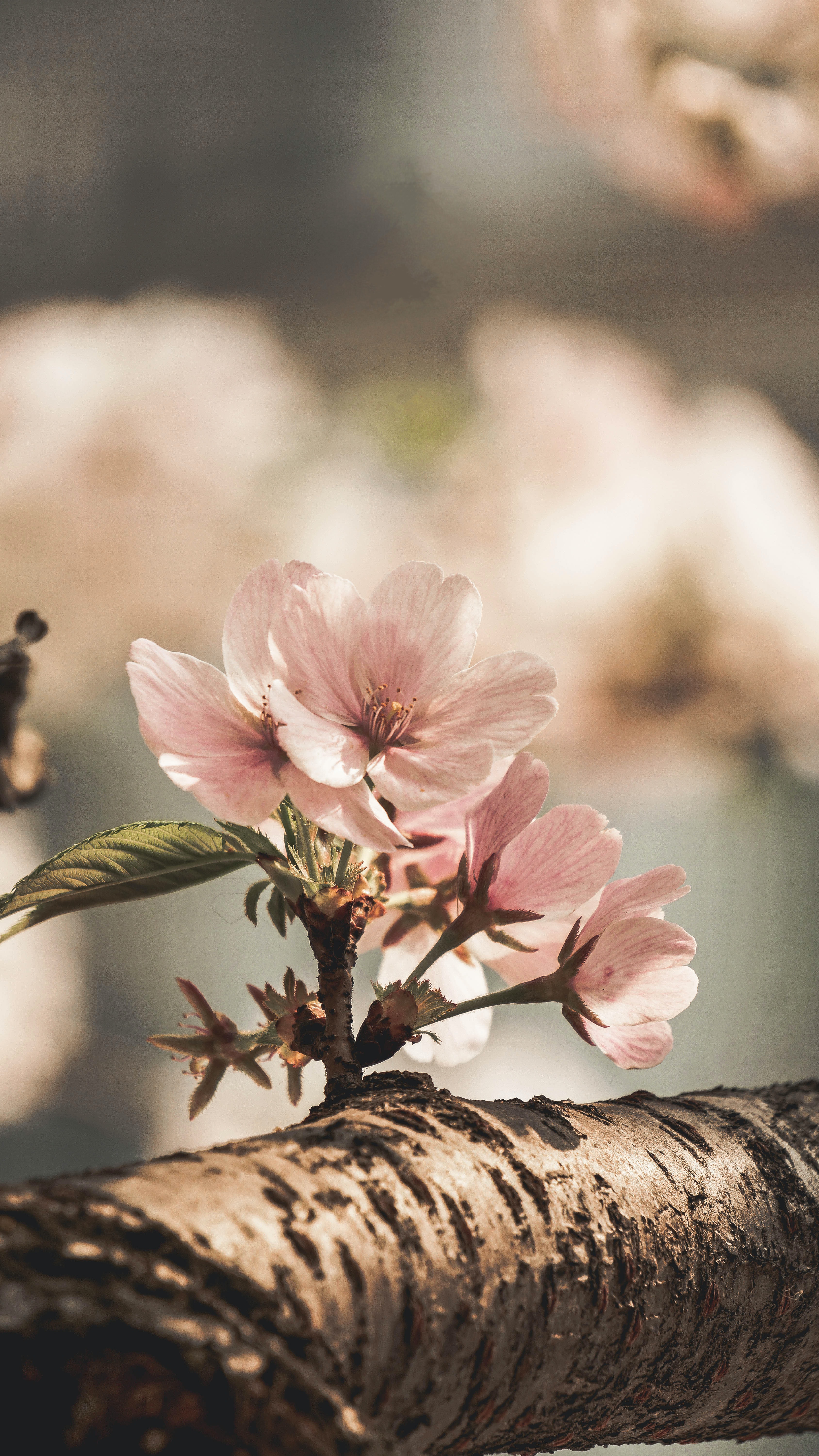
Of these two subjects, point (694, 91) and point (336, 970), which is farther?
point (694, 91)

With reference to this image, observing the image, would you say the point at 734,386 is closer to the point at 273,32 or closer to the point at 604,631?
the point at 604,631

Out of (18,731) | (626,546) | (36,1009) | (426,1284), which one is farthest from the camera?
(626,546)

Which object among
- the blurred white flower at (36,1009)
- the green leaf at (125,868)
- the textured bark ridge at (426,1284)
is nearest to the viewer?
the textured bark ridge at (426,1284)

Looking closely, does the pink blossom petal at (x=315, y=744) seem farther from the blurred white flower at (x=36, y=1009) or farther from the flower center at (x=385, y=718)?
the blurred white flower at (x=36, y=1009)

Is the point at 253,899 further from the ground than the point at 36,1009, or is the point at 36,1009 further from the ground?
the point at 253,899

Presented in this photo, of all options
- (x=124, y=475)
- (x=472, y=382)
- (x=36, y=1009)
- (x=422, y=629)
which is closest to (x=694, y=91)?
(x=472, y=382)

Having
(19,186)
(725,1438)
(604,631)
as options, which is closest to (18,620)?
(725,1438)

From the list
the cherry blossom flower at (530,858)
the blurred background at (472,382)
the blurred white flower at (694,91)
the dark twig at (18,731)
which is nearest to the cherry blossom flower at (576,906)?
the cherry blossom flower at (530,858)

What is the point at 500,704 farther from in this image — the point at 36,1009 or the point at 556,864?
the point at 36,1009
